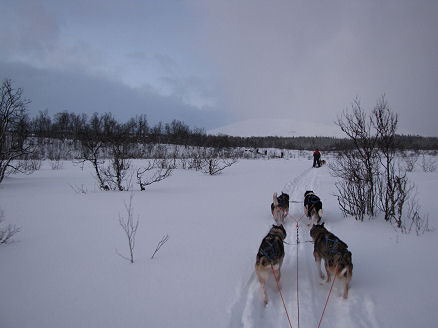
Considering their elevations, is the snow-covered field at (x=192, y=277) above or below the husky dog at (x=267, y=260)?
below

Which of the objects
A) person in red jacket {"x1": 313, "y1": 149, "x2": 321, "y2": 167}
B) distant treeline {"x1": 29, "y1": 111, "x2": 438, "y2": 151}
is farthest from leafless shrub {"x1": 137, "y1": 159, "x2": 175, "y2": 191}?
person in red jacket {"x1": 313, "y1": 149, "x2": 321, "y2": 167}

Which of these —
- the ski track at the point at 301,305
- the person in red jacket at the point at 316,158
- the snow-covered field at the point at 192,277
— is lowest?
the ski track at the point at 301,305

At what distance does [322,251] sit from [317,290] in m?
0.48

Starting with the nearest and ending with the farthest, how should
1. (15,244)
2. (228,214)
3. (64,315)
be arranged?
(64,315), (15,244), (228,214)

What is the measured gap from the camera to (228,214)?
5.62 meters

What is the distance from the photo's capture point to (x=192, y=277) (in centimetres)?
280

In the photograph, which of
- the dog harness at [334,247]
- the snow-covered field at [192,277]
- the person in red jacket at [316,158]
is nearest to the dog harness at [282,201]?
the snow-covered field at [192,277]

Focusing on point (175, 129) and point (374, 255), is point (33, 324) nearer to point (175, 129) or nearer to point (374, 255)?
point (374, 255)

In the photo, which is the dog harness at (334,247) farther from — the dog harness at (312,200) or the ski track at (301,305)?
the dog harness at (312,200)

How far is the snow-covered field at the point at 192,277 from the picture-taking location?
2143 millimetres

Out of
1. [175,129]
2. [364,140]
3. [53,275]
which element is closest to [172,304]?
[53,275]

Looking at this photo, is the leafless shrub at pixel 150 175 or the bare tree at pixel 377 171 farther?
the leafless shrub at pixel 150 175

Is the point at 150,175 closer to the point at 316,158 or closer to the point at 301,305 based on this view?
the point at 301,305

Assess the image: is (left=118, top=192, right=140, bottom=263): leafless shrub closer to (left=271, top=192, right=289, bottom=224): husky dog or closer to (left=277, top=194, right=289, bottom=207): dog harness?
(left=271, top=192, right=289, bottom=224): husky dog
